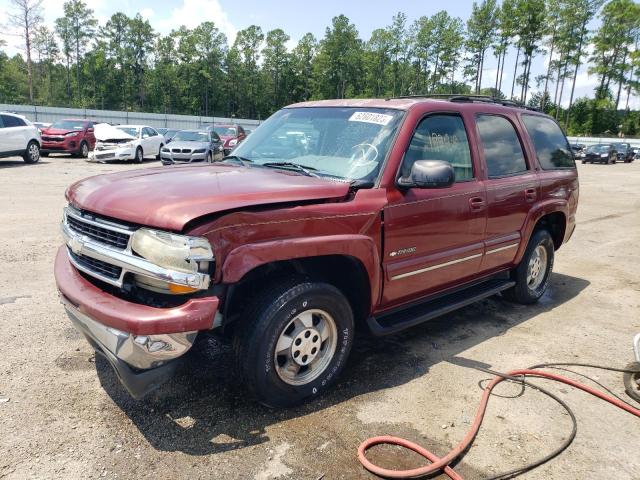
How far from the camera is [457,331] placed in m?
4.52

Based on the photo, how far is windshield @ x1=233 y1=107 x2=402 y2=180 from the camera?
11.4ft

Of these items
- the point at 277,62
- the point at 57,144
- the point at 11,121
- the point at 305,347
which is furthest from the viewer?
the point at 277,62

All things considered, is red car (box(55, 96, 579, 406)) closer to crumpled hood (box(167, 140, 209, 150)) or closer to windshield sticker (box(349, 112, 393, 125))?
windshield sticker (box(349, 112, 393, 125))

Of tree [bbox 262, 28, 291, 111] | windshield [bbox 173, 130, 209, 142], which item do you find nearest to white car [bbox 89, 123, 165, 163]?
windshield [bbox 173, 130, 209, 142]

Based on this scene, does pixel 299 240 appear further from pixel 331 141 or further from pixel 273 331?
pixel 331 141

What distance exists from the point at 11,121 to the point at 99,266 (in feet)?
55.9

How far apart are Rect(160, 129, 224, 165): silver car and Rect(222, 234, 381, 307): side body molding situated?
14571mm

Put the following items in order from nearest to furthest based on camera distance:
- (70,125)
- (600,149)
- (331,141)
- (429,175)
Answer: (429,175) → (331,141) → (70,125) → (600,149)

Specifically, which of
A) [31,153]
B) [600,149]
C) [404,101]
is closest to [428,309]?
[404,101]

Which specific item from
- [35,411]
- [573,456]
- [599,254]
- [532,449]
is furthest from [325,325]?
[599,254]

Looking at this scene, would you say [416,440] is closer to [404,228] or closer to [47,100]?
[404,228]

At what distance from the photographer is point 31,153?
1762 cm

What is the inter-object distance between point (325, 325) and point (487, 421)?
A: 115cm

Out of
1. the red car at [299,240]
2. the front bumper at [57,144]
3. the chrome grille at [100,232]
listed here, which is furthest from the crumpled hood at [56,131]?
the chrome grille at [100,232]
